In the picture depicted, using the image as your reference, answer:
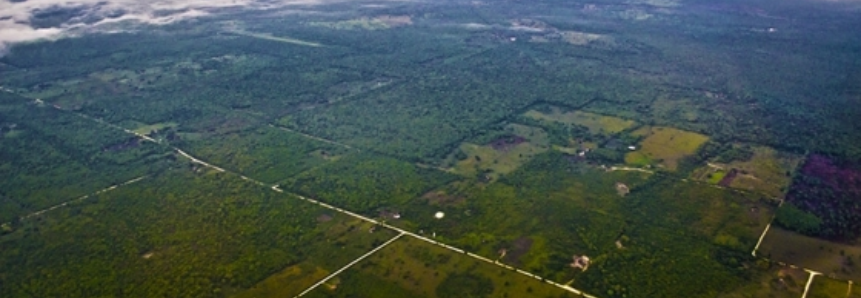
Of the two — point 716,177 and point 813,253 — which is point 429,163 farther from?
point 813,253

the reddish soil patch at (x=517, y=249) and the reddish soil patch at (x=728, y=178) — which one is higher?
the reddish soil patch at (x=728, y=178)

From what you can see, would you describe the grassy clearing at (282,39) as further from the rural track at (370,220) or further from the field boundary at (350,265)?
the field boundary at (350,265)

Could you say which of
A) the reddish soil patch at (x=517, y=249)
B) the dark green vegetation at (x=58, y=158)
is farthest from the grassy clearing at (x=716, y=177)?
the dark green vegetation at (x=58, y=158)

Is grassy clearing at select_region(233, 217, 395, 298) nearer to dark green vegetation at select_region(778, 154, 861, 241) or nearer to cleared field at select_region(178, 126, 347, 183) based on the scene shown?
cleared field at select_region(178, 126, 347, 183)

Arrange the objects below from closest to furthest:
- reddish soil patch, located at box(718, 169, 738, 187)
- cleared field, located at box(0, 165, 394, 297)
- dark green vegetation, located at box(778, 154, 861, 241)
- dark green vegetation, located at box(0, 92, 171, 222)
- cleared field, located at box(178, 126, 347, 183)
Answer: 1. cleared field, located at box(0, 165, 394, 297)
2. dark green vegetation, located at box(778, 154, 861, 241)
3. dark green vegetation, located at box(0, 92, 171, 222)
4. reddish soil patch, located at box(718, 169, 738, 187)
5. cleared field, located at box(178, 126, 347, 183)

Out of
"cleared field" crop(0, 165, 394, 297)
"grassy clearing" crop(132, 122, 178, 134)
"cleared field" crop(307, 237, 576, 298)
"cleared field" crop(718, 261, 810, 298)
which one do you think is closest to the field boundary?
"cleared field" crop(307, 237, 576, 298)

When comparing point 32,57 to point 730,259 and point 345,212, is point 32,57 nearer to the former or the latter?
point 345,212
